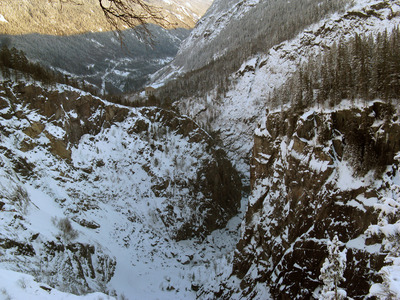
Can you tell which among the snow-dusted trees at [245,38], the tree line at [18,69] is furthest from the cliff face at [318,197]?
the snow-dusted trees at [245,38]

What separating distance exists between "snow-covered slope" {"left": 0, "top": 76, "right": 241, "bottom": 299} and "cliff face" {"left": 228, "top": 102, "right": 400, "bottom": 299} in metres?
10.7

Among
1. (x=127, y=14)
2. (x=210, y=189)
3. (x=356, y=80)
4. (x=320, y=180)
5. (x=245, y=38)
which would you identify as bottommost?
(x=210, y=189)

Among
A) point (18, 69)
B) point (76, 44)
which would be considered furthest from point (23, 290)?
point (76, 44)

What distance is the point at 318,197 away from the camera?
25.9m

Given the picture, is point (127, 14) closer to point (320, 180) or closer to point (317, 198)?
point (320, 180)

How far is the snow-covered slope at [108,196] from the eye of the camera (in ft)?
86.3

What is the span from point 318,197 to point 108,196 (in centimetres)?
2905

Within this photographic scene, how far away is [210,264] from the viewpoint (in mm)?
37312

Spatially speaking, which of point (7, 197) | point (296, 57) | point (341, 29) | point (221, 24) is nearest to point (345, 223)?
point (7, 197)

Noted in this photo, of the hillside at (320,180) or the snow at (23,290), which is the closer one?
the snow at (23,290)

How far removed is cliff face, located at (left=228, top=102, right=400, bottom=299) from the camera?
22.2 m

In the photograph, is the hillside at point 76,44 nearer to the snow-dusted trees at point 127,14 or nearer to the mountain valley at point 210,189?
the mountain valley at point 210,189

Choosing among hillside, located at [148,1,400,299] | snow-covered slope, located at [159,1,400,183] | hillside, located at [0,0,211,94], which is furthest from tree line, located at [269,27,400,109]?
hillside, located at [0,0,211,94]

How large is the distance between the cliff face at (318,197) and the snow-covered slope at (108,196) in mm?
10670
